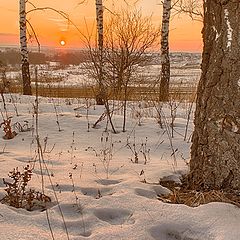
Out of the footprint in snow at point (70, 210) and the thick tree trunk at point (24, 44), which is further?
the thick tree trunk at point (24, 44)

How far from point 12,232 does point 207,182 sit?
153cm

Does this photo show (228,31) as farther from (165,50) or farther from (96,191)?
(165,50)

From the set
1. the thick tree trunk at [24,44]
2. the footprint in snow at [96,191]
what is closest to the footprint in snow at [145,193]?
the footprint in snow at [96,191]

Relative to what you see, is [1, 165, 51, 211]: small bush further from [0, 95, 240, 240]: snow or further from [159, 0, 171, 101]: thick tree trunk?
[159, 0, 171, 101]: thick tree trunk

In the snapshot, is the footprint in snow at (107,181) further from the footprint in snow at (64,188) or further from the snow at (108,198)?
the footprint in snow at (64,188)

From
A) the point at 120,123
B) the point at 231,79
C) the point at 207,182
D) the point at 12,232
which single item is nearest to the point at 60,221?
the point at 12,232

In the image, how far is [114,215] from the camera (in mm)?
2578

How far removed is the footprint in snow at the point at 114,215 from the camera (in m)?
2.49

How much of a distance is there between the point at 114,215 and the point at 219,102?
1.11 m

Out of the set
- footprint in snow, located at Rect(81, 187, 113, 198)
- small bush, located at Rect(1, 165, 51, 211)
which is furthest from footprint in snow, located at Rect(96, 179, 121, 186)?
small bush, located at Rect(1, 165, 51, 211)

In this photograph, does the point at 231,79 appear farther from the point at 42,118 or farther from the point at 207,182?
the point at 42,118

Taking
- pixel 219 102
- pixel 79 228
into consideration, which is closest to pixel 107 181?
pixel 79 228

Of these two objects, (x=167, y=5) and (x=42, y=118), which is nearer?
(x=42, y=118)

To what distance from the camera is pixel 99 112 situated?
314 inches
